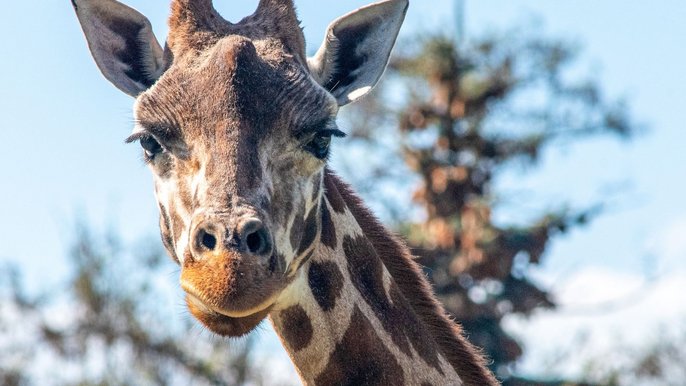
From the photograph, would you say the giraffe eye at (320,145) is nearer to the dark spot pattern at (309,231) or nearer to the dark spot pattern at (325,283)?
the dark spot pattern at (309,231)

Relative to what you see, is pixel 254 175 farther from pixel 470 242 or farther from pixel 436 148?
pixel 436 148

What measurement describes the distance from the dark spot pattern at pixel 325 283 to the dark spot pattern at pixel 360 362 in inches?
6.5

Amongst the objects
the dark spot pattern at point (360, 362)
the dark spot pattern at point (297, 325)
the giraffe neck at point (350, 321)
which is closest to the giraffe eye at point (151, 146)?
the giraffe neck at point (350, 321)

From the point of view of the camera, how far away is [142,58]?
8141mm

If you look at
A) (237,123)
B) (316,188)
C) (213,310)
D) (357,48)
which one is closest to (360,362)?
(316,188)

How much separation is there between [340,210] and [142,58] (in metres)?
1.58

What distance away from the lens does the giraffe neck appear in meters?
7.55

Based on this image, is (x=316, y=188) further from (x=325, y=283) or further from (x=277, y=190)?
(x=325, y=283)

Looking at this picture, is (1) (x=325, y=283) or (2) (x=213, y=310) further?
(1) (x=325, y=283)

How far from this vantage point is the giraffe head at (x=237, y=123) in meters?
6.65

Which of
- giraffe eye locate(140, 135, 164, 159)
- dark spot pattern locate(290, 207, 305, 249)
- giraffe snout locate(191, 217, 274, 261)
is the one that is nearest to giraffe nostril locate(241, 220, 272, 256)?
giraffe snout locate(191, 217, 274, 261)

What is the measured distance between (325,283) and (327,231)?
34cm

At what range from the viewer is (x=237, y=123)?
7.10 m

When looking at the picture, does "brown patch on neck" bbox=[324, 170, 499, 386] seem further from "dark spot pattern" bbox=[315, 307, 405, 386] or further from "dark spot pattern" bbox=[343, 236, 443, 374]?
"dark spot pattern" bbox=[315, 307, 405, 386]
